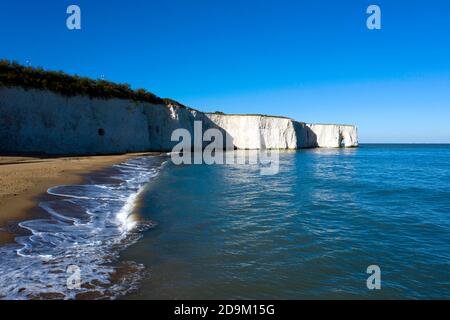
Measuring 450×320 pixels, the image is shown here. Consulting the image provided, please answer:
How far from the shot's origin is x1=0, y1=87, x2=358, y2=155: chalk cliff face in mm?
25141

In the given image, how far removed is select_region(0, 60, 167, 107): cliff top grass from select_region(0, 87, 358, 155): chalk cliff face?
560mm

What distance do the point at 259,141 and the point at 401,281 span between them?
60845 millimetres

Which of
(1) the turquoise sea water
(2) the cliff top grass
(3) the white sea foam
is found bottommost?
(1) the turquoise sea water

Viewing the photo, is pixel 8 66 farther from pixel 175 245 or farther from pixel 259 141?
pixel 259 141

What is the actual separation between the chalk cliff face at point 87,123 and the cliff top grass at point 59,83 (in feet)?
1.84

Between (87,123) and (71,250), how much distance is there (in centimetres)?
2897

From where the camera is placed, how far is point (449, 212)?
960 centimetres

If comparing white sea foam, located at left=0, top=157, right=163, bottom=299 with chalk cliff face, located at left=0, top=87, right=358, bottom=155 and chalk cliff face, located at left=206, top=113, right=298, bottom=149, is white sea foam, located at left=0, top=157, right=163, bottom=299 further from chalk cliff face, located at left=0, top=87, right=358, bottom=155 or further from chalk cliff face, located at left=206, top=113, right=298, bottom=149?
chalk cliff face, located at left=206, top=113, right=298, bottom=149

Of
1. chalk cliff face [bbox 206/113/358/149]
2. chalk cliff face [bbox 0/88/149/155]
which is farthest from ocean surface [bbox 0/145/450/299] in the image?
A: chalk cliff face [bbox 206/113/358/149]

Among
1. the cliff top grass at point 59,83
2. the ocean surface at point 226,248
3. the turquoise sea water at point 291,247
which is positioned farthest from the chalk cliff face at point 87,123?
the turquoise sea water at point 291,247

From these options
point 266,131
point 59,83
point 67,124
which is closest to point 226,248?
point 67,124

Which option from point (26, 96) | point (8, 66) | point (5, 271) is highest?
point (8, 66)
